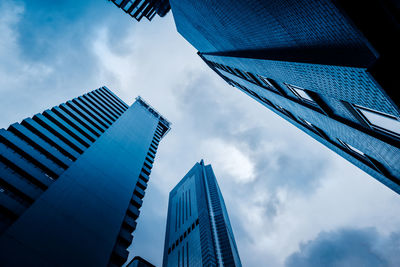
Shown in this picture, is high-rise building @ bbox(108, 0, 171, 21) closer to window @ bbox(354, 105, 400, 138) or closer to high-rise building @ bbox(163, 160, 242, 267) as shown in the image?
window @ bbox(354, 105, 400, 138)

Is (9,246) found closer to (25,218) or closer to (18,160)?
(25,218)


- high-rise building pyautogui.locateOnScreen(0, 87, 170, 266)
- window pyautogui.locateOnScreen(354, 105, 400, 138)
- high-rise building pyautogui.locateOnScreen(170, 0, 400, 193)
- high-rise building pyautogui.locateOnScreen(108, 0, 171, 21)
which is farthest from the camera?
high-rise building pyautogui.locateOnScreen(108, 0, 171, 21)

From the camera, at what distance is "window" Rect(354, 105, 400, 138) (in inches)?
180

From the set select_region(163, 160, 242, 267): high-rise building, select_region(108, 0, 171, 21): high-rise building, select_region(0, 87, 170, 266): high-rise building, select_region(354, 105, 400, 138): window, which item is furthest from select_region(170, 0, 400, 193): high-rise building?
select_region(163, 160, 242, 267): high-rise building

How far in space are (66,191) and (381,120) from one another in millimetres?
22777

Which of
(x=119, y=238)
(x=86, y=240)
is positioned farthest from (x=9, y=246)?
(x=119, y=238)

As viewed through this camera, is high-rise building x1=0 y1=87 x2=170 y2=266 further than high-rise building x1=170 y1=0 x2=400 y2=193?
Yes

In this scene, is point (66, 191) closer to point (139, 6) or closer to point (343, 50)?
point (343, 50)

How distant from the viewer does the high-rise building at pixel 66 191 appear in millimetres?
14016

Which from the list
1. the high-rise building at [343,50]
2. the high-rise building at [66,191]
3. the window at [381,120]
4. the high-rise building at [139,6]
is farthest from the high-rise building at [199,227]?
the high-rise building at [139,6]

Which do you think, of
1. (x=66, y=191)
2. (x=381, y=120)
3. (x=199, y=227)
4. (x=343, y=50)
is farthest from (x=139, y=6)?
(x=199, y=227)

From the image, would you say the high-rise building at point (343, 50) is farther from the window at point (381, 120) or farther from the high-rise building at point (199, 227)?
the high-rise building at point (199, 227)

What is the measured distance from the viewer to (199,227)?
70.1 meters

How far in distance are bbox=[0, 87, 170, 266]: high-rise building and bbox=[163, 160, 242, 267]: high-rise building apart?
42188mm
